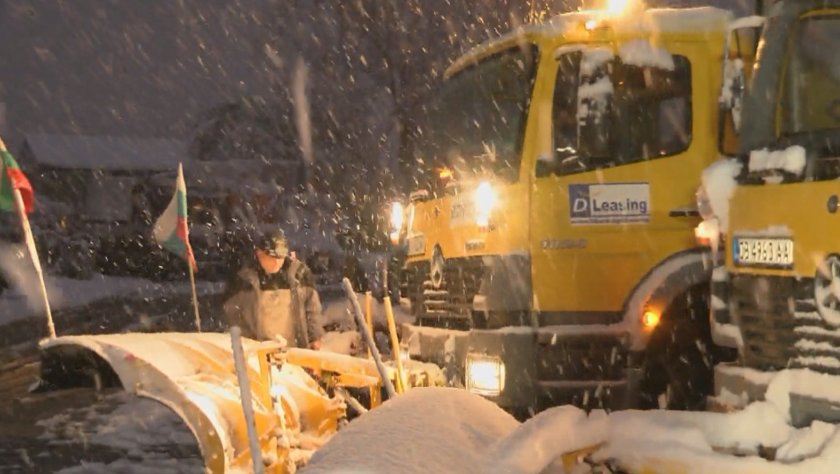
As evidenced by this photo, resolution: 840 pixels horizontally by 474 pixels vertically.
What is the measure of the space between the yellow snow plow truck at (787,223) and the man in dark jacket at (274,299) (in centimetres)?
401

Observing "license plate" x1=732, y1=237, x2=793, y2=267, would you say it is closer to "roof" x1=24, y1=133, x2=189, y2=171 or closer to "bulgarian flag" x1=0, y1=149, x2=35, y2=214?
"bulgarian flag" x1=0, y1=149, x2=35, y2=214

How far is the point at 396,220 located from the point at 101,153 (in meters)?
34.6

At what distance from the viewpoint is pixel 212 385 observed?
5.57 m

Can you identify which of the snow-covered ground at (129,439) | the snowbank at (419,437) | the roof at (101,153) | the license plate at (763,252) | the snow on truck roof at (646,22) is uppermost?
the roof at (101,153)

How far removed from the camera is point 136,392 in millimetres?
5195

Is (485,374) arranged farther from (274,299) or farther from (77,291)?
(77,291)

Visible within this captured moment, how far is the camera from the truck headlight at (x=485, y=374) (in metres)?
6.84

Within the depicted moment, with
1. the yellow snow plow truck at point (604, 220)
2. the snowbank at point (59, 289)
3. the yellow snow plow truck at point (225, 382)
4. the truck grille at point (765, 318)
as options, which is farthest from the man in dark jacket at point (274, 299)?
the snowbank at point (59, 289)

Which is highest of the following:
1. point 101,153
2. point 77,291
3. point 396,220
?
point 101,153

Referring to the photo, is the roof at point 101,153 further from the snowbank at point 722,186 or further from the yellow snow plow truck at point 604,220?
the snowbank at point 722,186

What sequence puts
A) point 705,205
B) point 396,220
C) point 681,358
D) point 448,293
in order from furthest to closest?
point 396,220
point 448,293
point 681,358
point 705,205

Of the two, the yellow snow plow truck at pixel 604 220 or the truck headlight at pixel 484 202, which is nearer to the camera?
the yellow snow plow truck at pixel 604 220

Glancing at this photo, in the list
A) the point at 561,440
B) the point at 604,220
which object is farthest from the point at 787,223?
the point at 604,220

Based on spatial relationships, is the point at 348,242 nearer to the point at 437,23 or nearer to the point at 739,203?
the point at 437,23
